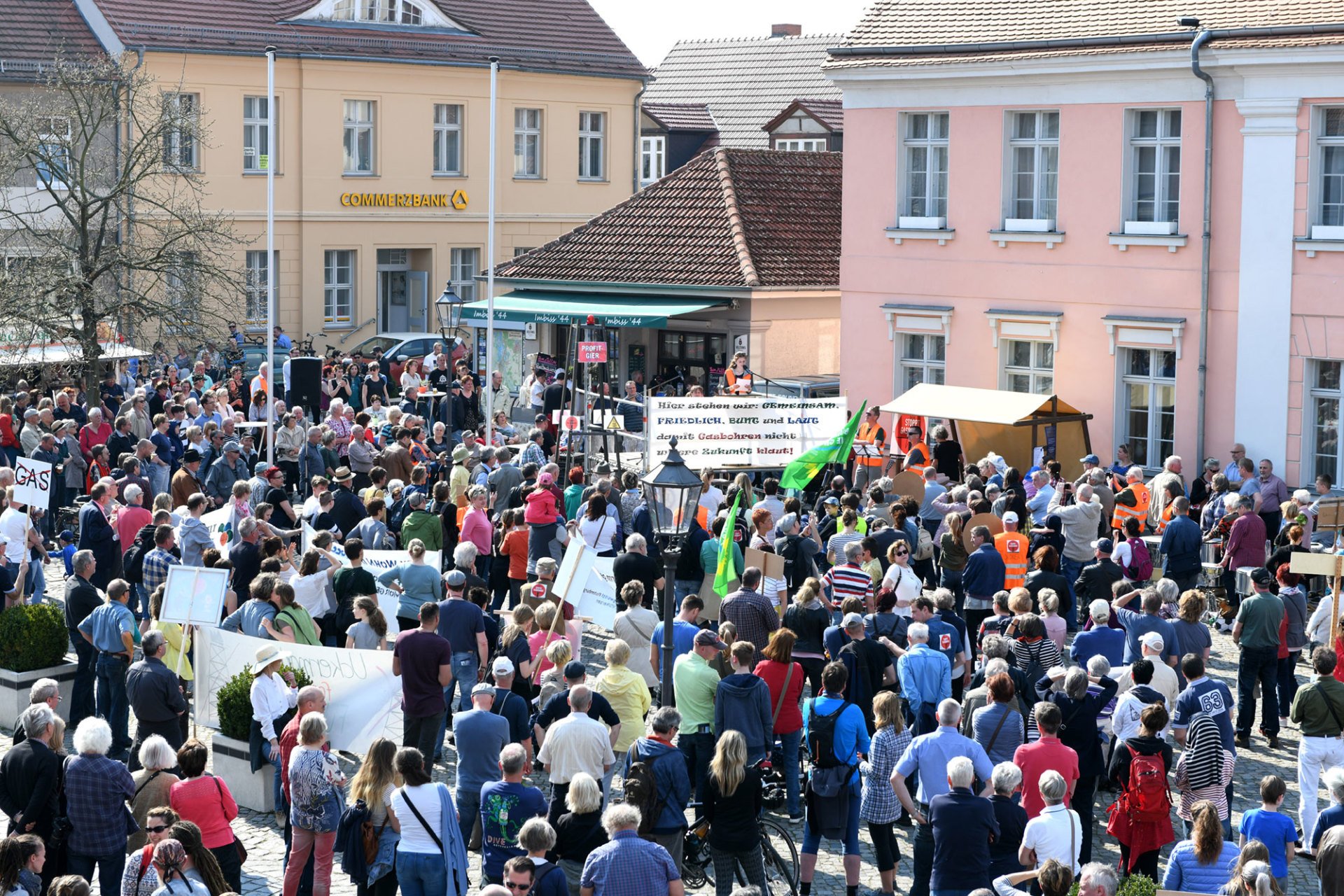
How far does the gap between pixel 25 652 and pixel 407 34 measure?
30122mm

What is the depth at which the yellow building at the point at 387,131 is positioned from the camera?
4009cm

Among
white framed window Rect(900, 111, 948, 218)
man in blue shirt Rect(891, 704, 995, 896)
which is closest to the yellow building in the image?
white framed window Rect(900, 111, 948, 218)

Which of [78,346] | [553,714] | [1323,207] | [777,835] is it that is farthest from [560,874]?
[78,346]

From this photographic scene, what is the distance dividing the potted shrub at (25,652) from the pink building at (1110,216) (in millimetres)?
15047

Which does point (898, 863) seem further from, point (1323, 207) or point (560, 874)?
point (1323, 207)

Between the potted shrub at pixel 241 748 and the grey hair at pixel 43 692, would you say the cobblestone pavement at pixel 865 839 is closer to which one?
the potted shrub at pixel 241 748

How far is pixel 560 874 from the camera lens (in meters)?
9.12

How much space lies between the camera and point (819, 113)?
49688 mm

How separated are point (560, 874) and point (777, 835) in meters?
3.65

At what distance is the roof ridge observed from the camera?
3156 centimetres

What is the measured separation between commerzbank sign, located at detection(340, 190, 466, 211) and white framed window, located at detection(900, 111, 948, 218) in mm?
18501

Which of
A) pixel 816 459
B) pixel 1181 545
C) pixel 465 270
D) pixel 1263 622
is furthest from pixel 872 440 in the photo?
pixel 465 270

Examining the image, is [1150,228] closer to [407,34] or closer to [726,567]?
[726,567]

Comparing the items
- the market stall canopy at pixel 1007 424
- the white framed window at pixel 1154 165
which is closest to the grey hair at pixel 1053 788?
the market stall canopy at pixel 1007 424
